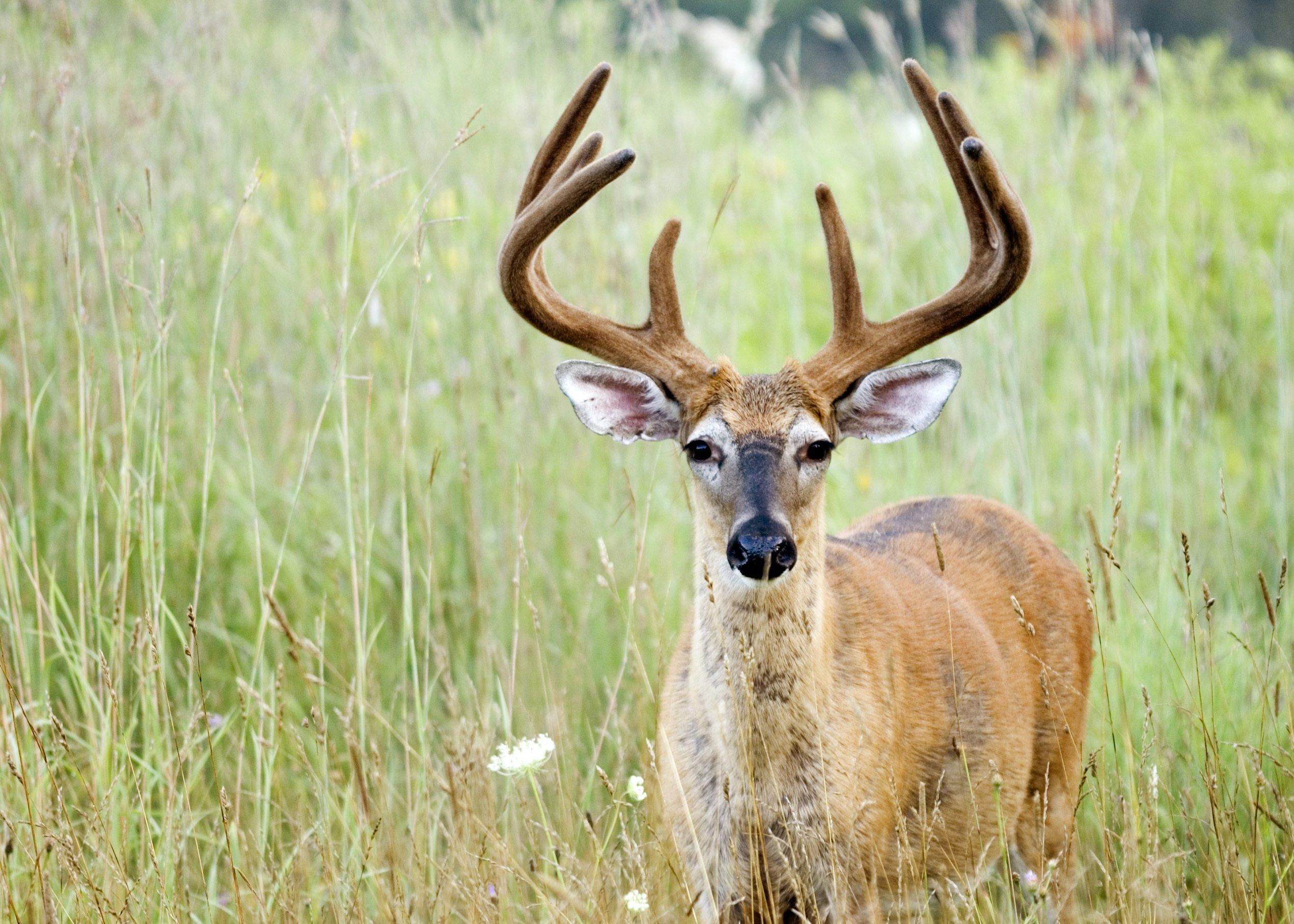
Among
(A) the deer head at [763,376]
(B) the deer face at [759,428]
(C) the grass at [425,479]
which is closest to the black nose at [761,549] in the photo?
(B) the deer face at [759,428]

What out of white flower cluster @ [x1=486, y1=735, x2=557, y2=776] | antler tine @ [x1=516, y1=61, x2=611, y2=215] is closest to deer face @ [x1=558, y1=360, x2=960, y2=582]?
antler tine @ [x1=516, y1=61, x2=611, y2=215]

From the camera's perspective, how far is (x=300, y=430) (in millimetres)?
4277

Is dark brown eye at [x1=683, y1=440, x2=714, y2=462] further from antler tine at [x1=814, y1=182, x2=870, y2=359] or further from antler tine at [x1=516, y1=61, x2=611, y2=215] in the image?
antler tine at [x1=516, y1=61, x2=611, y2=215]

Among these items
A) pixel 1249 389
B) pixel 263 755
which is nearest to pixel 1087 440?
pixel 1249 389

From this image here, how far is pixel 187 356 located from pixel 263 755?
1415 mm

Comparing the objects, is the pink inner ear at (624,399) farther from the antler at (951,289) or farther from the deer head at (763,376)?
the antler at (951,289)

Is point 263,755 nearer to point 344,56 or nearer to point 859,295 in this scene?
point 859,295

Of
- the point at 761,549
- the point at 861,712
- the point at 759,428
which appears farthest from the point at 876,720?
the point at 759,428

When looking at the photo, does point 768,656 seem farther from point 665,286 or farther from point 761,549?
point 665,286

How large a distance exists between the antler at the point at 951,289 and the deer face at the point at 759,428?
0.06 m

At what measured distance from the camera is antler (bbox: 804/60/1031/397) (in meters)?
2.98

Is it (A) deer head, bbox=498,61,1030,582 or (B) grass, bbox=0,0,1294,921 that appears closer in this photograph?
(B) grass, bbox=0,0,1294,921

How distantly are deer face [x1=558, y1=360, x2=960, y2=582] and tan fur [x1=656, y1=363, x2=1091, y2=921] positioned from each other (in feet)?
0.04

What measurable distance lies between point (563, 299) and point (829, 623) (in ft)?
3.14
